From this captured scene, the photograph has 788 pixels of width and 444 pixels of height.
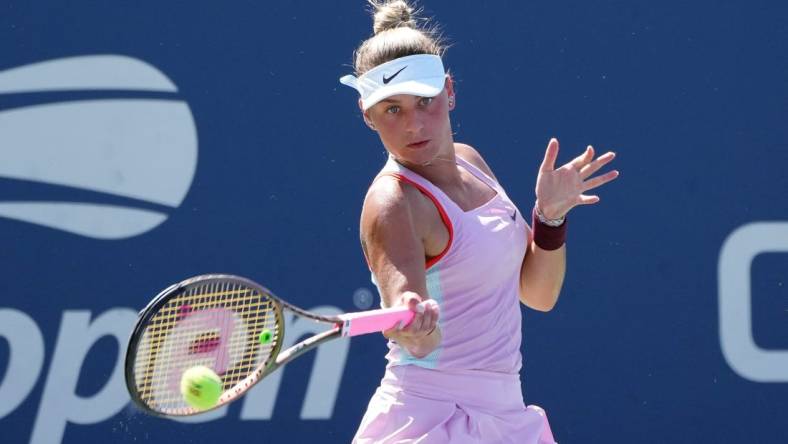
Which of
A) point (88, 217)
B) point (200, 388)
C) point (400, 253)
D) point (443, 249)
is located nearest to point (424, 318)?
point (400, 253)

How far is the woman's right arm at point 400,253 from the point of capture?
94.7 inches

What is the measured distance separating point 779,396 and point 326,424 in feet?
5.06

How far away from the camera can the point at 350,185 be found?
4.20 meters

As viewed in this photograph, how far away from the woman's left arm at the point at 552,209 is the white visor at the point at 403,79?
0.28m

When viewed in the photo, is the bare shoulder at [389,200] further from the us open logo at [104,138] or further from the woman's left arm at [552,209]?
the us open logo at [104,138]

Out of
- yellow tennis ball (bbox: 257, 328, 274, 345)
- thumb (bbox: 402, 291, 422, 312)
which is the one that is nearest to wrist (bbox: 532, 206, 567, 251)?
thumb (bbox: 402, 291, 422, 312)

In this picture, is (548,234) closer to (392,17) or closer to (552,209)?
(552,209)

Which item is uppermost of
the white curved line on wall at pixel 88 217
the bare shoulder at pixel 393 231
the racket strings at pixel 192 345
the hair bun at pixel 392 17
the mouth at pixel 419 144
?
the hair bun at pixel 392 17

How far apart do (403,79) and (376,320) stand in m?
0.55

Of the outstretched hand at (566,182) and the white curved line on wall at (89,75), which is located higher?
the white curved line on wall at (89,75)

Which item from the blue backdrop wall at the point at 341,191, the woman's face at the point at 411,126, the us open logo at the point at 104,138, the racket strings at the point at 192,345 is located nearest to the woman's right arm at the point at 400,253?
the woman's face at the point at 411,126

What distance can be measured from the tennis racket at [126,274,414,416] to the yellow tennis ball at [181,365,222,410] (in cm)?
2

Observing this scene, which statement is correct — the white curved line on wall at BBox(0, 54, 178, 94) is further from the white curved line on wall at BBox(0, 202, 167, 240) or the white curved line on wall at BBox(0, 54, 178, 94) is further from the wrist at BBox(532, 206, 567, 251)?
the wrist at BBox(532, 206, 567, 251)

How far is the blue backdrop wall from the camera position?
413 cm
